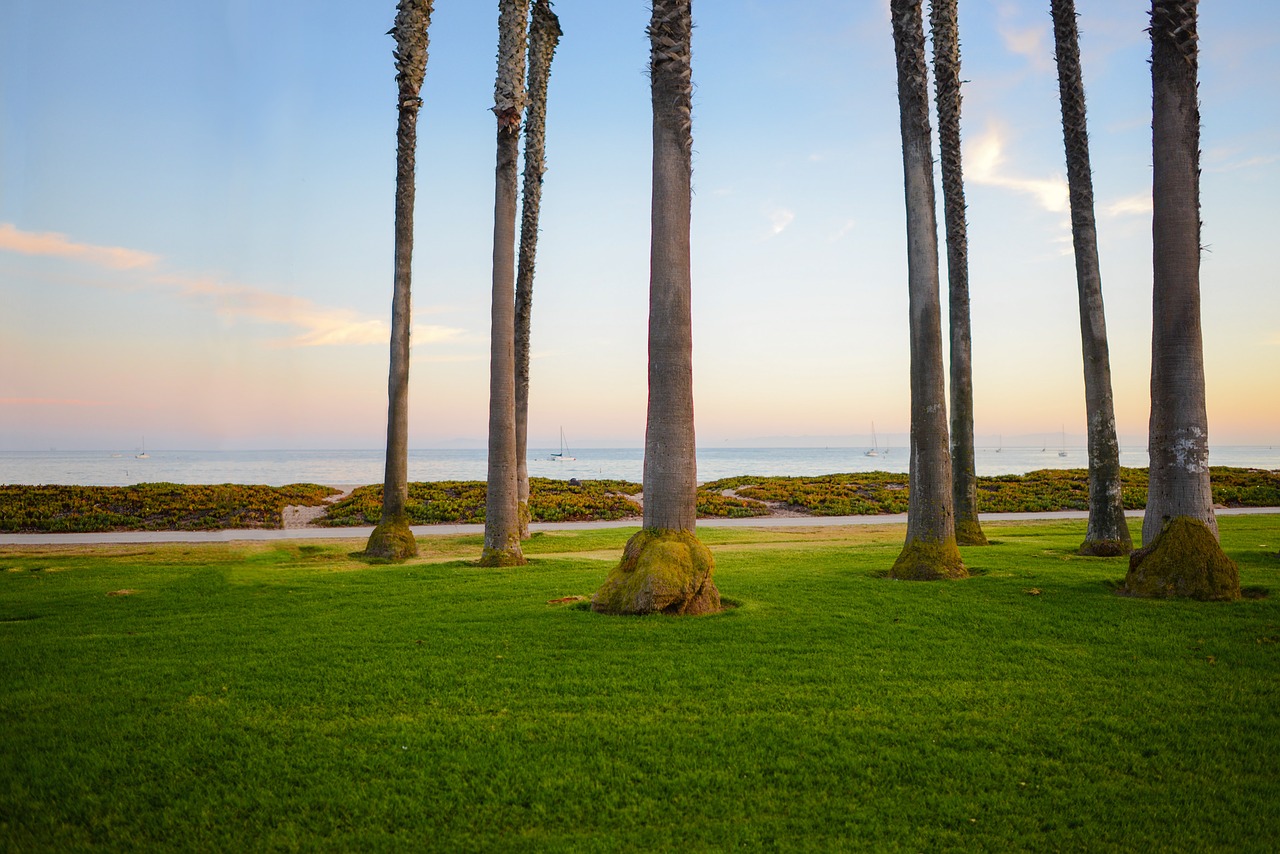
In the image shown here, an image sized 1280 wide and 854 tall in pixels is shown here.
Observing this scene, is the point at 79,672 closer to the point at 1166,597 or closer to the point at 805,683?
the point at 805,683

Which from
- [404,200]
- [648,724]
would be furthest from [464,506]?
[648,724]

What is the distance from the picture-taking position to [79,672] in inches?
237

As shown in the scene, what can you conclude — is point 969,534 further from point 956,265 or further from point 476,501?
point 476,501

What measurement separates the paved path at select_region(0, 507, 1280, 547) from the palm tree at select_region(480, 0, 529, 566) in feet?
21.8

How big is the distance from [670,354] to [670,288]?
2.49 feet

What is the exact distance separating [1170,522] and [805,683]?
244 inches

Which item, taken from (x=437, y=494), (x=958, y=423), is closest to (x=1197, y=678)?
(x=958, y=423)

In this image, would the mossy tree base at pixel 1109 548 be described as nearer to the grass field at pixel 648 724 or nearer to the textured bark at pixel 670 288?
the grass field at pixel 648 724

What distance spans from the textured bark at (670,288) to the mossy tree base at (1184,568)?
518 cm

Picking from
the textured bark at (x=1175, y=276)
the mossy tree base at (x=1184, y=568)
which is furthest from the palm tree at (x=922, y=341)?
the textured bark at (x=1175, y=276)

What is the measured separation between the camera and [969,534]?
14398mm

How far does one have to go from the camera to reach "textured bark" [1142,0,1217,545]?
9320 mm

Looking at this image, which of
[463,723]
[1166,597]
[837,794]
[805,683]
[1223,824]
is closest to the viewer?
[1223,824]

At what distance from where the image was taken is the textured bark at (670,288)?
28.6 ft
